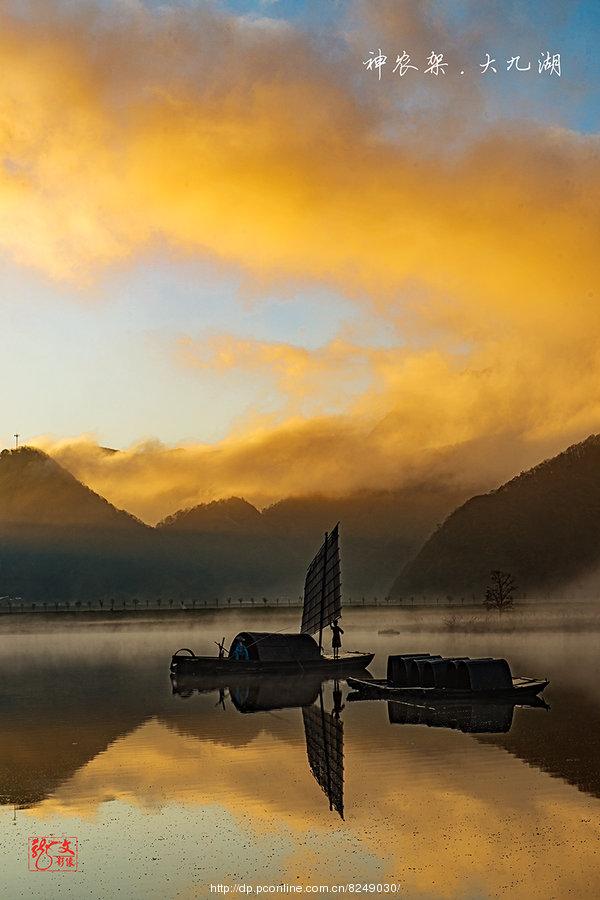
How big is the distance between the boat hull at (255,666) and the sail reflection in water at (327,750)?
905 inches

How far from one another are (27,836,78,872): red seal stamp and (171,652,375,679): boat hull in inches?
2250

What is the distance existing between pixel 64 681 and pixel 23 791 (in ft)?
192

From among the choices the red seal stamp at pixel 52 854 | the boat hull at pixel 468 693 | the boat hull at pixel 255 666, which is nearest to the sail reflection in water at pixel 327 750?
the boat hull at pixel 468 693

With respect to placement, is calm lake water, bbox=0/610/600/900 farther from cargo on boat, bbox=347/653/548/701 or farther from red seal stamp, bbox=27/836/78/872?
cargo on boat, bbox=347/653/548/701

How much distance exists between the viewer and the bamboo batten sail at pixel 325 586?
288ft

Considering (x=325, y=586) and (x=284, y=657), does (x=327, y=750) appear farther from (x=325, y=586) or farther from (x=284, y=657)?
(x=325, y=586)

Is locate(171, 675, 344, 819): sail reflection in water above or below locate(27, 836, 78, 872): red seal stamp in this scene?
above

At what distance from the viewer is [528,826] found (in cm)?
2881

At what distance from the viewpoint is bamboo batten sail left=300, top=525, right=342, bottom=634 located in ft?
288

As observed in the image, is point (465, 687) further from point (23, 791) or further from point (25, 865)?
point (25, 865)

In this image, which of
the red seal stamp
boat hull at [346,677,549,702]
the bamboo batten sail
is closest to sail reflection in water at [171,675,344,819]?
boat hull at [346,677,549,702]

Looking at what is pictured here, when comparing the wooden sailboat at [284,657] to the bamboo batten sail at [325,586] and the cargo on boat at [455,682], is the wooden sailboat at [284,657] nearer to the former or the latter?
the bamboo batten sail at [325,586]

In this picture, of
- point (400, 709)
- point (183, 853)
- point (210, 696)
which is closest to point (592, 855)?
point (183, 853)

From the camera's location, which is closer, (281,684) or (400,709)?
(400,709)
